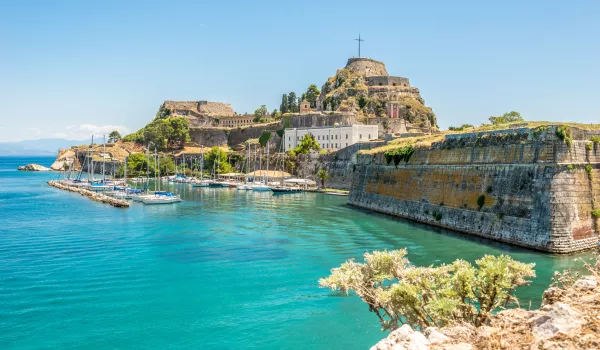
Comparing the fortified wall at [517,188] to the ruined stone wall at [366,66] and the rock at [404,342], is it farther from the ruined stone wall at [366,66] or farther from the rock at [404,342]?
the ruined stone wall at [366,66]

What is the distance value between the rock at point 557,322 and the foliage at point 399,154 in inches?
1200

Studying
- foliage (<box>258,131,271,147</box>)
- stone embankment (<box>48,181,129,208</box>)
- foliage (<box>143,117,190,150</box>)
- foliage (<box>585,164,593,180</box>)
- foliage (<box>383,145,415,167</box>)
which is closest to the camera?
foliage (<box>585,164,593,180</box>)

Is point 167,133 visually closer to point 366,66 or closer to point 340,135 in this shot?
point 366,66

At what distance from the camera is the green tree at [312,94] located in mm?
93188

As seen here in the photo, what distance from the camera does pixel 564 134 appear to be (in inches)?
930

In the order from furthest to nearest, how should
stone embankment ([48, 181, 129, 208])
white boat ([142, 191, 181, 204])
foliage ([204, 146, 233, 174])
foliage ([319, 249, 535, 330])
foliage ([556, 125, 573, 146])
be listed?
foliage ([204, 146, 233, 174]) < white boat ([142, 191, 181, 204]) < stone embankment ([48, 181, 129, 208]) < foliage ([556, 125, 573, 146]) < foliage ([319, 249, 535, 330])

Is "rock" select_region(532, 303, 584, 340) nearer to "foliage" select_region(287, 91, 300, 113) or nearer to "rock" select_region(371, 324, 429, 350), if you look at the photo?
"rock" select_region(371, 324, 429, 350)

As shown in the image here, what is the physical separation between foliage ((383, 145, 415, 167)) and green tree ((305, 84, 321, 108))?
173 ft

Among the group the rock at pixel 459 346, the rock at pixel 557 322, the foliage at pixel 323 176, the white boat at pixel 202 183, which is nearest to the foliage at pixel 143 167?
the white boat at pixel 202 183

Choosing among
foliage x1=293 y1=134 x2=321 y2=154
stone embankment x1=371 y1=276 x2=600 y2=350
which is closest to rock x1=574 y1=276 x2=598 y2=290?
stone embankment x1=371 y1=276 x2=600 y2=350

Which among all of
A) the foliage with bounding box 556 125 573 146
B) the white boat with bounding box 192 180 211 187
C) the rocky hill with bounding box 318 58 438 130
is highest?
the rocky hill with bounding box 318 58 438 130

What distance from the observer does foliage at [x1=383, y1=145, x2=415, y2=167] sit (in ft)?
124

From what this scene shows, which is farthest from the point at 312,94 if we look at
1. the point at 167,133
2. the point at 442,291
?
the point at 442,291

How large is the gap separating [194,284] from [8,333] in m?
6.69
